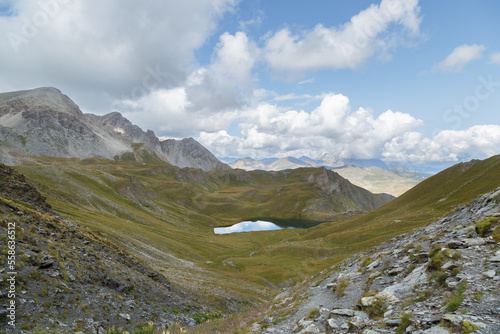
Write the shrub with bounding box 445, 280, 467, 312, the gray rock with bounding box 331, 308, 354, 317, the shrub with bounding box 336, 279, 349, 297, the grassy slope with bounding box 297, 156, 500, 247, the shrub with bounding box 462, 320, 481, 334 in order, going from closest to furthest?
the shrub with bounding box 462, 320, 481, 334
the shrub with bounding box 445, 280, 467, 312
the gray rock with bounding box 331, 308, 354, 317
the shrub with bounding box 336, 279, 349, 297
the grassy slope with bounding box 297, 156, 500, 247

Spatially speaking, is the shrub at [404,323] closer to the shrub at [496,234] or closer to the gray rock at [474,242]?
the gray rock at [474,242]

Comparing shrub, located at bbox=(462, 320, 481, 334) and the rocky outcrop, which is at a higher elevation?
the rocky outcrop

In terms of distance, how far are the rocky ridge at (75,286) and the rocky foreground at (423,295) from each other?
11.0m

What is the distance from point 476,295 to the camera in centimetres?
955

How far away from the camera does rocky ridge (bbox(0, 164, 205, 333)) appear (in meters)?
14.6

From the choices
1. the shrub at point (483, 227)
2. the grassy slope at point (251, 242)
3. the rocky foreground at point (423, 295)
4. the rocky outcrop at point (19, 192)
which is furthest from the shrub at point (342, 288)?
the rocky outcrop at point (19, 192)

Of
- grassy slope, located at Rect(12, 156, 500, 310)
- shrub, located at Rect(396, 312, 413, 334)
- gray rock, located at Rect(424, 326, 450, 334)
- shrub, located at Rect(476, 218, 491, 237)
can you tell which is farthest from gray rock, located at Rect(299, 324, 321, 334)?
grassy slope, located at Rect(12, 156, 500, 310)

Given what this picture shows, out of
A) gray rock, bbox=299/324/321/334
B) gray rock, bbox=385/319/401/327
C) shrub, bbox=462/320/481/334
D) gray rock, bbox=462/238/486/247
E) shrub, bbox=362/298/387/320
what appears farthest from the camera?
gray rock, bbox=462/238/486/247

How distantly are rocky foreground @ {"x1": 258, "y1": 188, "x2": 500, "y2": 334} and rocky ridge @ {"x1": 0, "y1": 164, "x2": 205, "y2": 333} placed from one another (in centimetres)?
1098

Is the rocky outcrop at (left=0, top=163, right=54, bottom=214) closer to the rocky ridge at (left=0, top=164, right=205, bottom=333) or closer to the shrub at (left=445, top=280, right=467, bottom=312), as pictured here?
the rocky ridge at (left=0, top=164, right=205, bottom=333)

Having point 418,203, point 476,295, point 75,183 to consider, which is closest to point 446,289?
point 476,295

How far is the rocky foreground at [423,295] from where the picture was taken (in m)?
9.07

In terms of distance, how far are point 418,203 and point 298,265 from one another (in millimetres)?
67982

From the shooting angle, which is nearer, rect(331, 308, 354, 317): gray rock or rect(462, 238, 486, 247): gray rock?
rect(331, 308, 354, 317): gray rock
